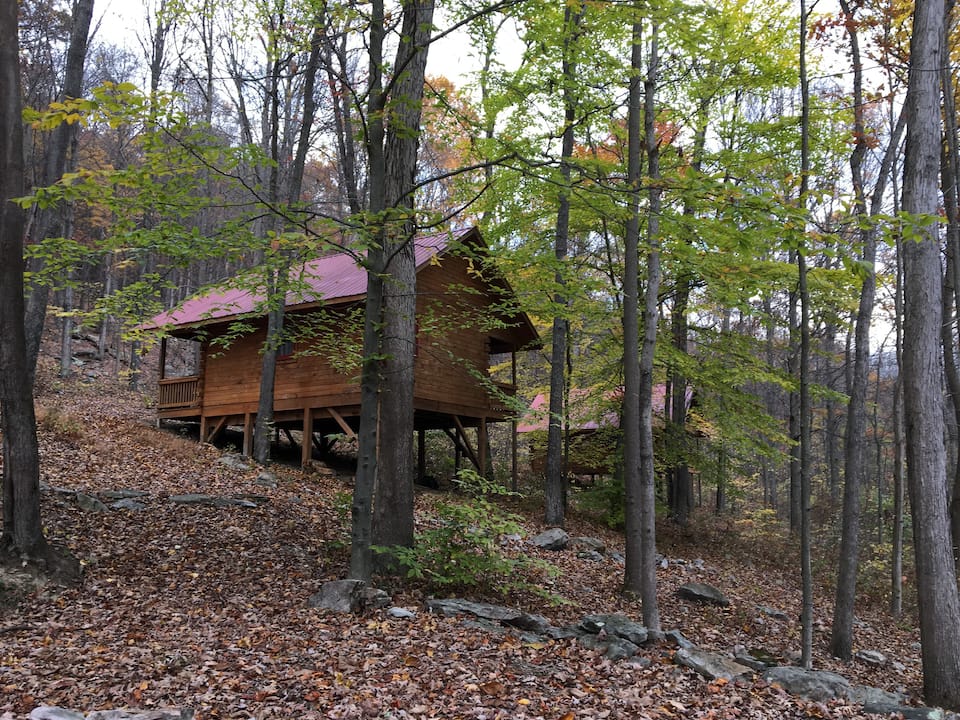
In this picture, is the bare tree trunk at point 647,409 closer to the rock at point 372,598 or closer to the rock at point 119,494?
the rock at point 372,598

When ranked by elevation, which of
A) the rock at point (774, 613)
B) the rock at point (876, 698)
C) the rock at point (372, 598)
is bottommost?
the rock at point (774, 613)

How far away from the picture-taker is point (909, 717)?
591 cm

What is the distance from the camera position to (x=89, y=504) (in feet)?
30.1

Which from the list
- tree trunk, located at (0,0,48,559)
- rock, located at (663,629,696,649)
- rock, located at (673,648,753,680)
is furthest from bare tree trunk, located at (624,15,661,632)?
tree trunk, located at (0,0,48,559)

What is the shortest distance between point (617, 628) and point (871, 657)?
490cm

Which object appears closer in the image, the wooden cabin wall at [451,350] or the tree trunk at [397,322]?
the tree trunk at [397,322]


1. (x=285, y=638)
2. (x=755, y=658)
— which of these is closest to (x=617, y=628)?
(x=755, y=658)

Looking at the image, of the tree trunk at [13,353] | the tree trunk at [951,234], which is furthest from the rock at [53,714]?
the tree trunk at [951,234]

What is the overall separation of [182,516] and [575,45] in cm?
878

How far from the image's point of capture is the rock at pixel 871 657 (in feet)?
31.0

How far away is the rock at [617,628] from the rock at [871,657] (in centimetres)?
427

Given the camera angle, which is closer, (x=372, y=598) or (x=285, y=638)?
(x=285, y=638)

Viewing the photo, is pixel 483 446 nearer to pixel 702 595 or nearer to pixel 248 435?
pixel 248 435

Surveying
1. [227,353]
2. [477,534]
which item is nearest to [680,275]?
[477,534]
